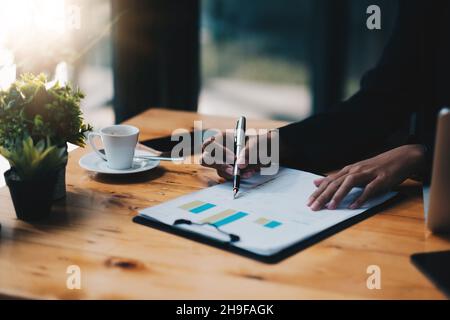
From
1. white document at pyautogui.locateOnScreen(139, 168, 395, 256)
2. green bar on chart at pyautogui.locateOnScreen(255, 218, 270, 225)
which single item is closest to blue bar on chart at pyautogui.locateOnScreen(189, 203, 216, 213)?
white document at pyautogui.locateOnScreen(139, 168, 395, 256)

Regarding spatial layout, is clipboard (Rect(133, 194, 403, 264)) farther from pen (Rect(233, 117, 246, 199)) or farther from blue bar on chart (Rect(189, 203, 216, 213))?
Result: pen (Rect(233, 117, 246, 199))

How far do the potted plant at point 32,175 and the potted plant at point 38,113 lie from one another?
28mm

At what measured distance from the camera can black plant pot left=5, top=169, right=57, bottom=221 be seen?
3.13 feet

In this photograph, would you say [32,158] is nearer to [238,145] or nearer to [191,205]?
[191,205]

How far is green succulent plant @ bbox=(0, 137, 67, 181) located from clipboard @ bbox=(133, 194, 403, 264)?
176 mm

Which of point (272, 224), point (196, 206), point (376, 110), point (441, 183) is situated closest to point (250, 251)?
point (272, 224)

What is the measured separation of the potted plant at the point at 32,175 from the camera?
940 mm

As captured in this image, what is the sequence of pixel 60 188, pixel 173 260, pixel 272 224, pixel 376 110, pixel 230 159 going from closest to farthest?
pixel 173 260 < pixel 272 224 < pixel 60 188 < pixel 230 159 < pixel 376 110

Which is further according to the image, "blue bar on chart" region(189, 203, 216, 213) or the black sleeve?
the black sleeve

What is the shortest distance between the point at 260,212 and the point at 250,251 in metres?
0.15

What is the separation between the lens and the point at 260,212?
986 mm

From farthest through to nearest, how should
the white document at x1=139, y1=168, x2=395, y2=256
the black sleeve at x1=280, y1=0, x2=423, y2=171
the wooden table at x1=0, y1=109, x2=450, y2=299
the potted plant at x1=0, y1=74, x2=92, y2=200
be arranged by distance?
1. the black sleeve at x1=280, y1=0, x2=423, y2=171
2. the potted plant at x1=0, y1=74, x2=92, y2=200
3. the white document at x1=139, y1=168, x2=395, y2=256
4. the wooden table at x1=0, y1=109, x2=450, y2=299

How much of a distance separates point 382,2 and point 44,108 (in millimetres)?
2123

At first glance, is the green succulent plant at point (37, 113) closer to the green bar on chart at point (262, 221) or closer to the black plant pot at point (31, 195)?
the black plant pot at point (31, 195)
